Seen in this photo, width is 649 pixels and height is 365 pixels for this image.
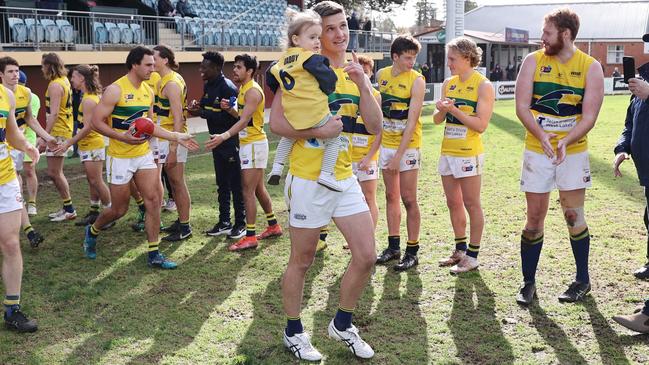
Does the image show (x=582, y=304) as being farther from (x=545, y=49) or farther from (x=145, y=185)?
(x=145, y=185)

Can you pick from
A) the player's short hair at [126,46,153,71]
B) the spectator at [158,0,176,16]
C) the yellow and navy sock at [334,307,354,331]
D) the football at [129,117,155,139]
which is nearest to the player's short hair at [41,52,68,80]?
the player's short hair at [126,46,153,71]

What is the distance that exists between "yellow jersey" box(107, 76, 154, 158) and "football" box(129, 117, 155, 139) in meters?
0.17

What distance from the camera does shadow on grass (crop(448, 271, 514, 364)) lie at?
14.6 feet

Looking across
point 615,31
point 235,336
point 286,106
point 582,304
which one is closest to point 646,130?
point 582,304

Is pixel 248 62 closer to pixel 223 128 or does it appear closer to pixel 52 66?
pixel 223 128

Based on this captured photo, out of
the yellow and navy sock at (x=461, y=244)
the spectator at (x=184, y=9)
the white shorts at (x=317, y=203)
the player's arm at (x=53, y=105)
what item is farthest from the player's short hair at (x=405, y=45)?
the spectator at (x=184, y=9)

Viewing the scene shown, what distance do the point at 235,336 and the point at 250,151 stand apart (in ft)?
9.42

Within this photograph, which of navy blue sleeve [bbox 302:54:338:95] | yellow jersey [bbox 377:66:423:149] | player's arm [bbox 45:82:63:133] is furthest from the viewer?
player's arm [bbox 45:82:63:133]

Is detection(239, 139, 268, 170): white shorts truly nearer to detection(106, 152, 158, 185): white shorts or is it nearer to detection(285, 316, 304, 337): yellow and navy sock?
detection(106, 152, 158, 185): white shorts

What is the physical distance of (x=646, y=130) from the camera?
15.5 feet

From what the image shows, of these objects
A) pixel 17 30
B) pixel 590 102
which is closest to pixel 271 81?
pixel 590 102

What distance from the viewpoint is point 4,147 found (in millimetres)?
5035

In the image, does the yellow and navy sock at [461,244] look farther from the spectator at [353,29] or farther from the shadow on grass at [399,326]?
the spectator at [353,29]

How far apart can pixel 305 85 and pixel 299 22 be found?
1.33ft
